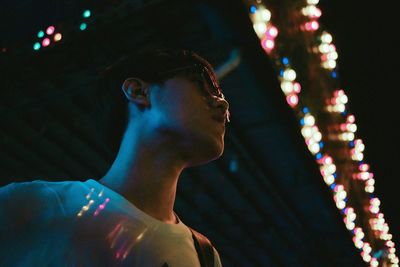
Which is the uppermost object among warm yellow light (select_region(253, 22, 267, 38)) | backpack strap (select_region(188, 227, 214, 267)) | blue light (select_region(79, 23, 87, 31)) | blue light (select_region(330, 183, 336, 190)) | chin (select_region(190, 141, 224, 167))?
blue light (select_region(79, 23, 87, 31))

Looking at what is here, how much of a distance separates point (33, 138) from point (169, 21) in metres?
3.32

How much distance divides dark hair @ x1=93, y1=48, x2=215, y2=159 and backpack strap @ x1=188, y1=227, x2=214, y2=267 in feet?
2.06

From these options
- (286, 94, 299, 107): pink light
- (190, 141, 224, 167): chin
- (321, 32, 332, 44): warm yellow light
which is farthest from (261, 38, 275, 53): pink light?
(321, 32, 332, 44): warm yellow light

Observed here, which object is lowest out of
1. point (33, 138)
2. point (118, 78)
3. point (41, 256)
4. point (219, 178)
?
point (219, 178)

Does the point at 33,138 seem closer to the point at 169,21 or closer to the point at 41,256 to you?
the point at 169,21

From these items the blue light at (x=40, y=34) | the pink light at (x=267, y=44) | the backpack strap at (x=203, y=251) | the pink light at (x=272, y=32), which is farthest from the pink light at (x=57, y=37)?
the backpack strap at (x=203, y=251)

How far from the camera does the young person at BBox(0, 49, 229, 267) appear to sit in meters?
1.31

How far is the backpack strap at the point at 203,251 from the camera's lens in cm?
159

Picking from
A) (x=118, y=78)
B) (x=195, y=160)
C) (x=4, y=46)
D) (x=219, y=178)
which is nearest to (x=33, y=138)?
Result: (x=4, y=46)

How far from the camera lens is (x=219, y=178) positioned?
282 inches

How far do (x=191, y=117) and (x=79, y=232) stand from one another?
0.66 meters

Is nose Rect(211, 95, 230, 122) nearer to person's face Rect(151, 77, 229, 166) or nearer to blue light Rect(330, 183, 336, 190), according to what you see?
person's face Rect(151, 77, 229, 166)

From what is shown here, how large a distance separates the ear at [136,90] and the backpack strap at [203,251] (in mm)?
652

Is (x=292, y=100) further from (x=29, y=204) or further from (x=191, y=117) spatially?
(x=29, y=204)
